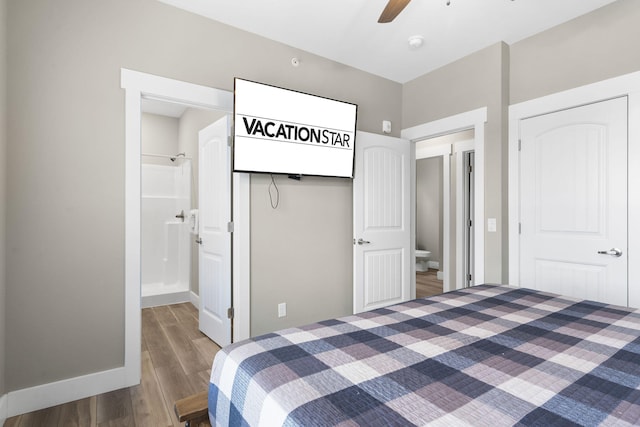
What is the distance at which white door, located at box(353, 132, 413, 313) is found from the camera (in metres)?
3.16

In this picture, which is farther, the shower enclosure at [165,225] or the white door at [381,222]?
the shower enclosure at [165,225]

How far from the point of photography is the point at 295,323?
9.64ft

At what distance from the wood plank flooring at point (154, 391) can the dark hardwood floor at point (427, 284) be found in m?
3.16

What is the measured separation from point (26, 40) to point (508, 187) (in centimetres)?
358

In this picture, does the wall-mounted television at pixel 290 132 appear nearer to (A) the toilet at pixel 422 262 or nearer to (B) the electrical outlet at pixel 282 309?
(B) the electrical outlet at pixel 282 309

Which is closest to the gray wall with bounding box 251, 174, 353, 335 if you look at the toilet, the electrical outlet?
the electrical outlet

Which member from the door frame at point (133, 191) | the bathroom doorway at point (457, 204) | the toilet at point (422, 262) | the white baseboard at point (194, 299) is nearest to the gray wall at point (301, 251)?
the door frame at point (133, 191)

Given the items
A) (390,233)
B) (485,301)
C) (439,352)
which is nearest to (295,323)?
(390,233)

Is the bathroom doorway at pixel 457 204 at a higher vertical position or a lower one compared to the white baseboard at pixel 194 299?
higher

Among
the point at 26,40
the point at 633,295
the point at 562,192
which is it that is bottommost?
the point at 633,295

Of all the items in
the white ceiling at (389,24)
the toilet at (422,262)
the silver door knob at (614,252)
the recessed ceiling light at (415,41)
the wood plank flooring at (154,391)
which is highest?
the white ceiling at (389,24)

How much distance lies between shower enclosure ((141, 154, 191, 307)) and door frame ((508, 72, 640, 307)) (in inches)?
Result: 150

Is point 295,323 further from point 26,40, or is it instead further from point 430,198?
point 430,198

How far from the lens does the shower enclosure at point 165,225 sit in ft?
15.1
